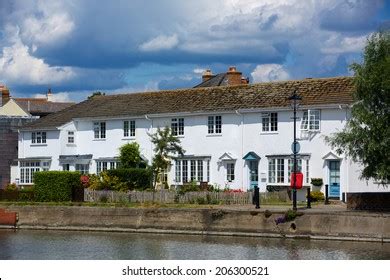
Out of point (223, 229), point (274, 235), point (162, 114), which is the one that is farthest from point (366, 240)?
point (162, 114)

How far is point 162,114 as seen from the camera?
69.9 metres

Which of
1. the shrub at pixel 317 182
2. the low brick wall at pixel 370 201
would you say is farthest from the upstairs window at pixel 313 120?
the low brick wall at pixel 370 201

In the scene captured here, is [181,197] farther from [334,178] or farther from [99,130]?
[99,130]

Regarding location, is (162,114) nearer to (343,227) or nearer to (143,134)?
(143,134)

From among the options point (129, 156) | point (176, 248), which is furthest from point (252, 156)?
point (176, 248)

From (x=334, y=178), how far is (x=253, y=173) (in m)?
6.21

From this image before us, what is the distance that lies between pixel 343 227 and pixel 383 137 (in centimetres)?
487

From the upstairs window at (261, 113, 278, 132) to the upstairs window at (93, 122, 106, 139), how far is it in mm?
14076

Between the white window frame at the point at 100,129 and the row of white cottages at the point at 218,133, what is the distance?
7 cm

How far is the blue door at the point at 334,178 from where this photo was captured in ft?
201

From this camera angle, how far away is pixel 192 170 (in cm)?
6819

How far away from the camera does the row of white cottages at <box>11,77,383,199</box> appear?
6219cm

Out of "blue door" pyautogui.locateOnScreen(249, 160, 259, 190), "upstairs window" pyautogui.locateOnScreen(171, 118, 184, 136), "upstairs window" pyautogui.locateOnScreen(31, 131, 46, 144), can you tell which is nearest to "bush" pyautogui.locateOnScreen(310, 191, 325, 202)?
"blue door" pyautogui.locateOnScreen(249, 160, 259, 190)

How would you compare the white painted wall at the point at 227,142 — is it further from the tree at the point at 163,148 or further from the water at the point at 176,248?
the water at the point at 176,248
